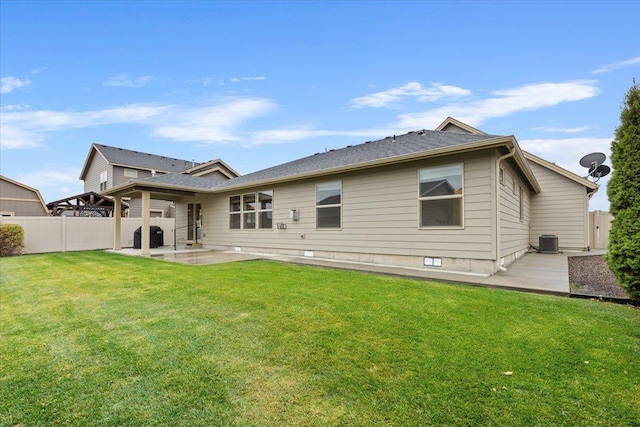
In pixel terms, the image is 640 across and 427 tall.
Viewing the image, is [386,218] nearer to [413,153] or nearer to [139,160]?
[413,153]

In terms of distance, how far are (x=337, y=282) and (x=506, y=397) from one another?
3631mm

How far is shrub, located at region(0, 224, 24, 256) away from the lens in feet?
37.2

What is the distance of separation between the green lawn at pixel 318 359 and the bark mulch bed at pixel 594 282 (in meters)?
0.58

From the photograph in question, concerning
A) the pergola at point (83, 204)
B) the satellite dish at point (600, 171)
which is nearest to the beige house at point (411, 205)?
the satellite dish at point (600, 171)

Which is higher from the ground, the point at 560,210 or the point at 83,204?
the point at 83,204

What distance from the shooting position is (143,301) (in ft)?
14.2

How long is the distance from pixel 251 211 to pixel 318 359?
369 inches

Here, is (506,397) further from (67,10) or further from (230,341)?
(67,10)

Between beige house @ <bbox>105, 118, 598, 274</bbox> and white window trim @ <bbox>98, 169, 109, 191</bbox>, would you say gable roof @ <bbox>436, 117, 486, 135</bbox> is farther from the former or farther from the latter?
white window trim @ <bbox>98, 169, 109, 191</bbox>

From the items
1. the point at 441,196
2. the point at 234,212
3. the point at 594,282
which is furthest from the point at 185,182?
the point at 594,282

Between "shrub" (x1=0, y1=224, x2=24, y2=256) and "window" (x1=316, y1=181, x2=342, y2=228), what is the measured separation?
37.7ft

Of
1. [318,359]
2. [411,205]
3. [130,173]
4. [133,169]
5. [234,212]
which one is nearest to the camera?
[318,359]

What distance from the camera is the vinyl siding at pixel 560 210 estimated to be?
37.6 ft

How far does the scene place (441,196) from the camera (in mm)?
6832
